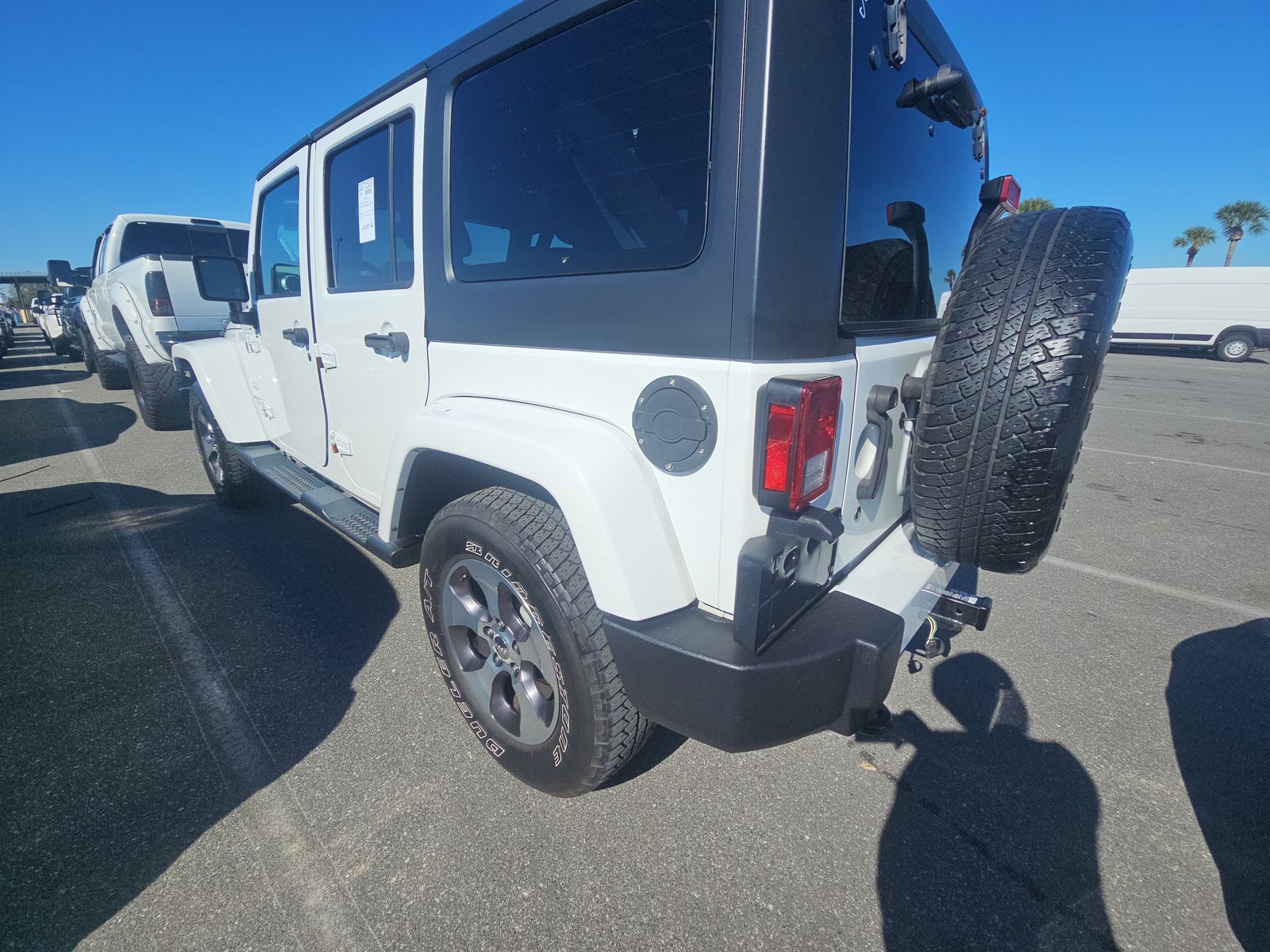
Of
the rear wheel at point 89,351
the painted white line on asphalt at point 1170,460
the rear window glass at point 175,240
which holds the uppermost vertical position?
the rear window glass at point 175,240

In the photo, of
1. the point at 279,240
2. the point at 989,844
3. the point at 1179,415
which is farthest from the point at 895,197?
the point at 1179,415

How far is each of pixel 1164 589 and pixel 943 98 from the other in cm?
316

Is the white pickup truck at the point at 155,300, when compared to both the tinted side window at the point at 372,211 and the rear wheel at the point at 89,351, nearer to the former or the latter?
the rear wheel at the point at 89,351

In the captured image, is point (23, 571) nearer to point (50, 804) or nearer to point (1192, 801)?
point (50, 804)

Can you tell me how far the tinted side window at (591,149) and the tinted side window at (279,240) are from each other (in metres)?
1.75

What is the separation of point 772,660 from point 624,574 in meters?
0.41

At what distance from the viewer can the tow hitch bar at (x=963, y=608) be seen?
6.17ft

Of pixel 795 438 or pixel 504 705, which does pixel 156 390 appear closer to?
pixel 504 705

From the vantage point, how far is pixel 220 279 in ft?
13.1

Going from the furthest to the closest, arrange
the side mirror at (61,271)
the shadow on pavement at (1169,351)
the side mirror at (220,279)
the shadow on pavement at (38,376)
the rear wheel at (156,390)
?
the shadow on pavement at (1169,351)
the shadow on pavement at (38,376)
the side mirror at (61,271)
the rear wheel at (156,390)
the side mirror at (220,279)

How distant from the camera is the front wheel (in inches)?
64.4

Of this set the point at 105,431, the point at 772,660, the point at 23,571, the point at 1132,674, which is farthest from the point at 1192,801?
the point at 105,431

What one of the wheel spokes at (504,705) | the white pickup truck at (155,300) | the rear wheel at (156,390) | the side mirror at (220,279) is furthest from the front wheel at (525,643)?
the rear wheel at (156,390)

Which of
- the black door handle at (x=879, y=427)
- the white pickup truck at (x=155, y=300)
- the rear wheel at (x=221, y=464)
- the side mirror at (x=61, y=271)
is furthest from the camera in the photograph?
the side mirror at (x=61, y=271)
